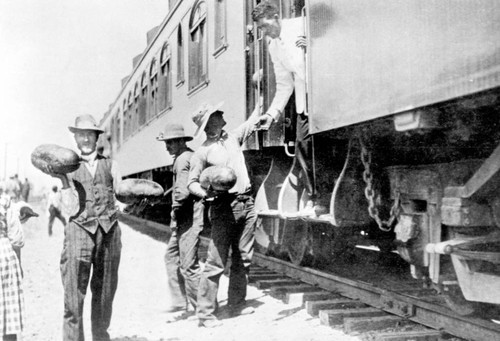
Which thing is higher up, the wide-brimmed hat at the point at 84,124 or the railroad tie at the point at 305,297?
the wide-brimmed hat at the point at 84,124

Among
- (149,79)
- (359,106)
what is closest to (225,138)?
(359,106)

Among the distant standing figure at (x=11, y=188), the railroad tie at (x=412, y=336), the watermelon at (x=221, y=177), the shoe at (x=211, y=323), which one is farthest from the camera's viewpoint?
the distant standing figure at (x=11, y=188)

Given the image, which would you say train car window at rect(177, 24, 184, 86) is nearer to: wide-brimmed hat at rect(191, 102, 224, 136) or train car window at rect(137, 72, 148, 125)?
train car window at rect(137, 72, 148, 125)

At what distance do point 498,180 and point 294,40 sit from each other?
96.0 inches

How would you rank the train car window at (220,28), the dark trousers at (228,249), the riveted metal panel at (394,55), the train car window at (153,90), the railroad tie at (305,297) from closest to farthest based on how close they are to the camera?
the riveted metal panel at (394,55)
the dark trousers at (228,249)
the railroad tie at (305,297)
the train car window at (220,28)
the train car window at (153,90)

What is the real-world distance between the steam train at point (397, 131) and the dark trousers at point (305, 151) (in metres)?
0.11

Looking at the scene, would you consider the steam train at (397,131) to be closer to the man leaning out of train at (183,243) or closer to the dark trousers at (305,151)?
the dark trousers at (305,151)

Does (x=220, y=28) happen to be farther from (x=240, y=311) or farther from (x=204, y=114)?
(x=240, y=311)

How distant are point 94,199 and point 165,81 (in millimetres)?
6904

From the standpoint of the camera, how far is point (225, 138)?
17.0 ft

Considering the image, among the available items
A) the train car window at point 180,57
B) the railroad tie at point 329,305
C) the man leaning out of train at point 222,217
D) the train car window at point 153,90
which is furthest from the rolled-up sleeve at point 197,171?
the train car window at point 153,90

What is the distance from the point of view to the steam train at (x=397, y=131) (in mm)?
2666

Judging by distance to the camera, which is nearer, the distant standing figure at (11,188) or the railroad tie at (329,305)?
the railroad tie at (329,305)

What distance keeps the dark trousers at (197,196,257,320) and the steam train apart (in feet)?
1.31
